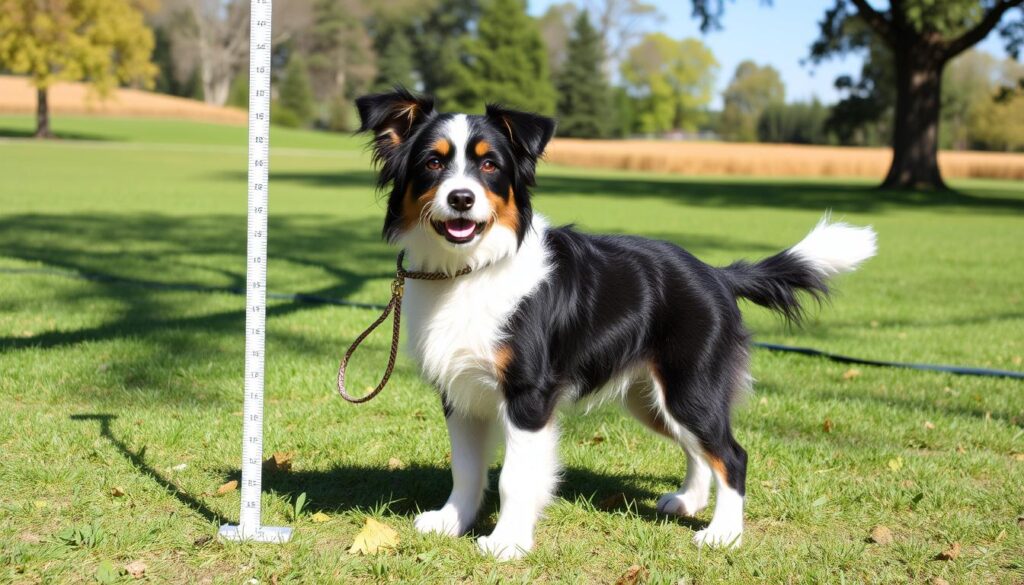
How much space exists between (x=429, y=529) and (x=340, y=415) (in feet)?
6.23

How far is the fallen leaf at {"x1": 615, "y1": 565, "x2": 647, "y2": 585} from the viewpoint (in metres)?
3.69

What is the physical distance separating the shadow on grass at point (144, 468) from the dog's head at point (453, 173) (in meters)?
1.49

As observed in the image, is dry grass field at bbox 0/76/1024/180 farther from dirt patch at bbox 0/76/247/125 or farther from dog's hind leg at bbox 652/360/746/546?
dog's hind leg at bbox 652/360/746/546

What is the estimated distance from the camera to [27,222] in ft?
53.5

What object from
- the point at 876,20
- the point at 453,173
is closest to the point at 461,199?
the point at 453,173

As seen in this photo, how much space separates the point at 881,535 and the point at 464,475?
6.15 feet

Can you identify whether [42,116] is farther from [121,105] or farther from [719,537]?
[719,537]

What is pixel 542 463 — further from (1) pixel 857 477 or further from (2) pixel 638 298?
(1) pixel 857 477

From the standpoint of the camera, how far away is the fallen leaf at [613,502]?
15.2 feet

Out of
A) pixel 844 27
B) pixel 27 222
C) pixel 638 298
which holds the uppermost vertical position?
pixel 844 27

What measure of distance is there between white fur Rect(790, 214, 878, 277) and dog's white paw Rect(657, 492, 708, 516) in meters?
1.26

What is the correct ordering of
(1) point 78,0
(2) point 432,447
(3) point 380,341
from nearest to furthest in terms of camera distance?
(2) point 432,447
(3) point 380,341
(1) point 78,0

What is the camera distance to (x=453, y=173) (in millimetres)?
3826

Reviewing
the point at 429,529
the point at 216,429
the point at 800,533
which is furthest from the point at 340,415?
the point at 800,533
